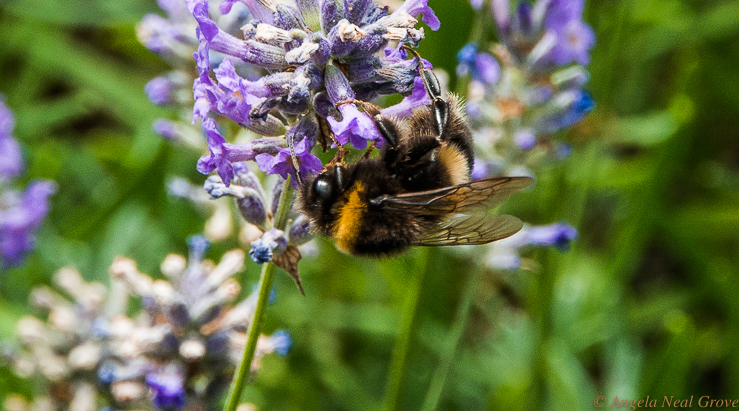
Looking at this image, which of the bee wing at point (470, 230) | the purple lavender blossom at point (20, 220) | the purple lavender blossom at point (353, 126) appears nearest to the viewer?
the purple lavender blossom at point (353, 126)

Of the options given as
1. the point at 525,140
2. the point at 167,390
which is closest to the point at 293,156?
the point at 167,390

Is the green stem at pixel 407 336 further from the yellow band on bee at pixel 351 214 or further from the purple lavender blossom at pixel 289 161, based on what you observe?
the purple lavender blossom at pixel 289 161

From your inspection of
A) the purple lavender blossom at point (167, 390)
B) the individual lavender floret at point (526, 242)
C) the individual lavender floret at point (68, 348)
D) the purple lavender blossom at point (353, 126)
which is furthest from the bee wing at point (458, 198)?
the individual lavender floret at point (68, 348)

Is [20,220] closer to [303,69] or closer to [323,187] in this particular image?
[323,187]

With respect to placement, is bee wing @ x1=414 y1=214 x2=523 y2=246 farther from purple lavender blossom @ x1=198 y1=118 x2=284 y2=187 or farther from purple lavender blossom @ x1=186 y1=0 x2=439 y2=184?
purple lavender blossom @ x1=198 y1=118 x2=284 y2=187

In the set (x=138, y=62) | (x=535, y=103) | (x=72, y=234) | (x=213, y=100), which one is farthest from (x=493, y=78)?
(x=138, y=62)

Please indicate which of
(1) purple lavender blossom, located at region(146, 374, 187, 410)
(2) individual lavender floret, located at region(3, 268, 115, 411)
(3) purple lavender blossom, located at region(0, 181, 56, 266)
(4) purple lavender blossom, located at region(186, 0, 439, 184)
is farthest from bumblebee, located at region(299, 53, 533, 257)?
(3) purple lavender blossom, located at region(0, 181, 56, 266)

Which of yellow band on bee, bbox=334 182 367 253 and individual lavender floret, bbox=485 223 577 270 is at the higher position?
individual lavender floret, bbox=485 223 577 270
